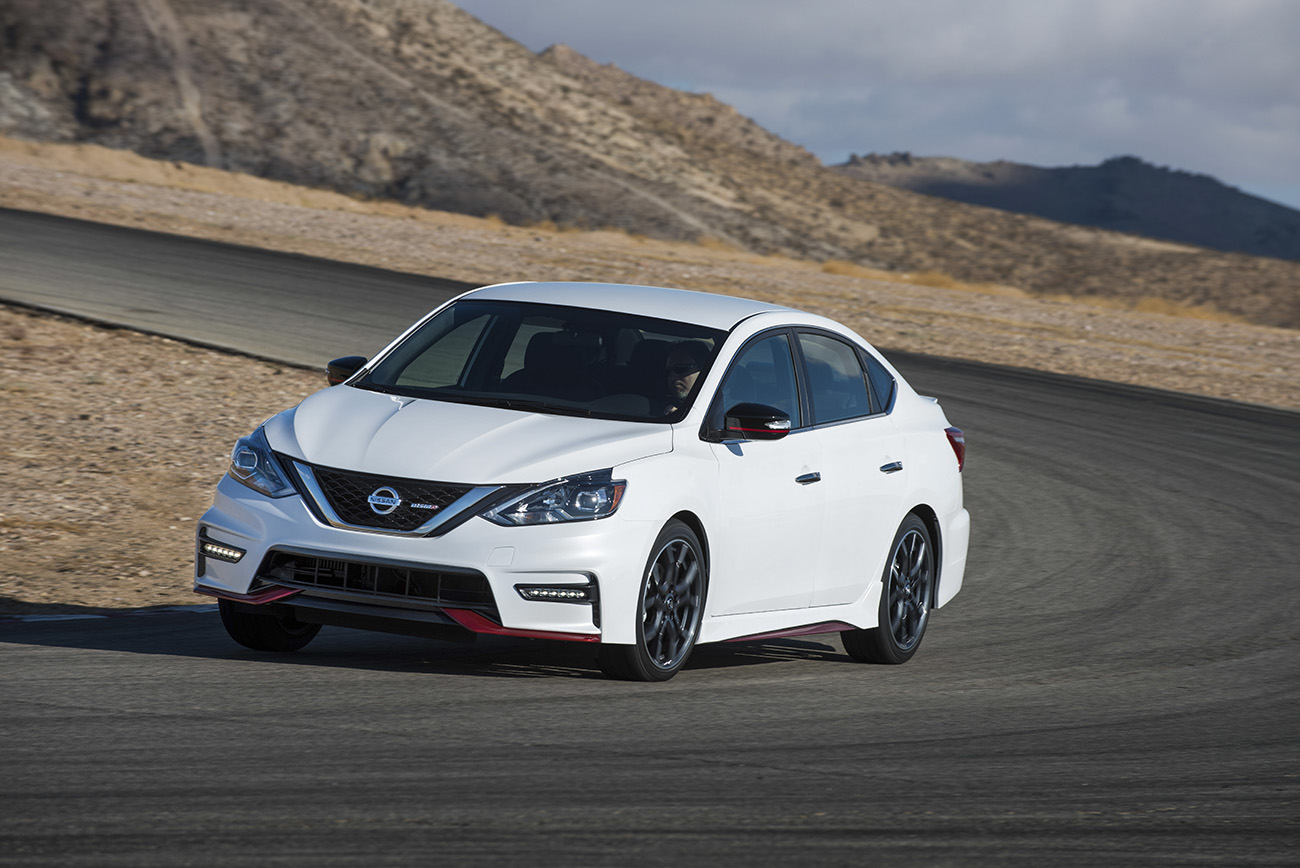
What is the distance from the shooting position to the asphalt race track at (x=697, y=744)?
480 cm

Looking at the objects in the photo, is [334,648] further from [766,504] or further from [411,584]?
[766,504]

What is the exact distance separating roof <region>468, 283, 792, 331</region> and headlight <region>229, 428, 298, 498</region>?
169 cm

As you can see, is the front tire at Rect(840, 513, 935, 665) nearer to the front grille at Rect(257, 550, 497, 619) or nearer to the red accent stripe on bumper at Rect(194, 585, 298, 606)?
the front grille at Rect(257, 550, 497, 619)

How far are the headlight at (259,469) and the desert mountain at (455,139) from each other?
2216 inches

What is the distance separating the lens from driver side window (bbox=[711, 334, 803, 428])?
25.8 feet

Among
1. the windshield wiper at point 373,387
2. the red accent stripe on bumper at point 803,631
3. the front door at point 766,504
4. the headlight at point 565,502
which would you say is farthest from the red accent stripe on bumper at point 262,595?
the red accent stripe on bumper at point 803,631

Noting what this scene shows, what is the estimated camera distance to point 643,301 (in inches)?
327

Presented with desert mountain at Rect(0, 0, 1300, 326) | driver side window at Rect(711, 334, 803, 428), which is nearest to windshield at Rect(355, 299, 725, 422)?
driver side window at Rect(711, 334, 803, 428)

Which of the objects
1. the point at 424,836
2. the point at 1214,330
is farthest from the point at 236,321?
the point at 1214,330

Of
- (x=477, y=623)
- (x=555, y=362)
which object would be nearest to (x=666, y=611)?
(x=477, y=623)

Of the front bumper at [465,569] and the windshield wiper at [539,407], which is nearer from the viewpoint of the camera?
the front bumper at [465,569]

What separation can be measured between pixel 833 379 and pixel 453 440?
2463mm

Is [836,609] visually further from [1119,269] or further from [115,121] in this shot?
[1119,269]

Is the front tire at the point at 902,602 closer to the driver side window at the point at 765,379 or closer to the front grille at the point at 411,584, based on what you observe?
the driver side window at the point at 765,379
